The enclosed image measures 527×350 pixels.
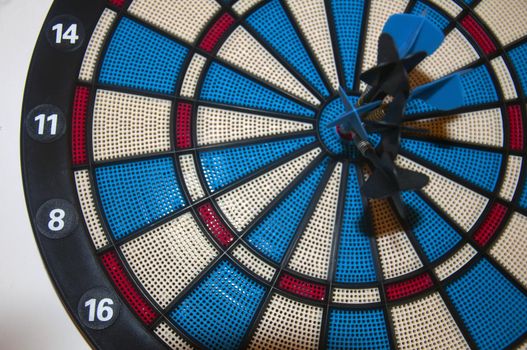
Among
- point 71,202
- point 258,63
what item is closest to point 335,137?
point 258,63

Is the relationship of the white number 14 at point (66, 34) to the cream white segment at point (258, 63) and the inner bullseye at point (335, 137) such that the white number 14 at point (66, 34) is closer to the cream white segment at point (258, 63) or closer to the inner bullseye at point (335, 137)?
the cream white segment at point (258, 63)

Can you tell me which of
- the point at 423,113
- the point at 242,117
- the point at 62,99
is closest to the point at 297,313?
the point at 242,117

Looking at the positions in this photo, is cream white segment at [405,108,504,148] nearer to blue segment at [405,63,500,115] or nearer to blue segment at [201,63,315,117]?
blue segment at [405,63,500,115]

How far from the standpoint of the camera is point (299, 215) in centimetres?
448

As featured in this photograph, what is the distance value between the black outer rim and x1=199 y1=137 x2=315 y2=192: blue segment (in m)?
1.08

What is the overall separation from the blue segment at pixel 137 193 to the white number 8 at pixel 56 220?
0.33 meters

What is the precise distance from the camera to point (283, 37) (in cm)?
466

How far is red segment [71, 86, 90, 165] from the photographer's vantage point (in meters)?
4.40

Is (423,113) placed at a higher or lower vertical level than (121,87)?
lower

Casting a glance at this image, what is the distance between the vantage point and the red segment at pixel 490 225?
4.54 m

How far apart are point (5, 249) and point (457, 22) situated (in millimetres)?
4277

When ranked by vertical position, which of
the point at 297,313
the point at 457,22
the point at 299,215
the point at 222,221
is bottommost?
the point at 297,313

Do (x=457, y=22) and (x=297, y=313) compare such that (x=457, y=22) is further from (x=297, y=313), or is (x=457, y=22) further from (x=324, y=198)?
(x=297, y=313)

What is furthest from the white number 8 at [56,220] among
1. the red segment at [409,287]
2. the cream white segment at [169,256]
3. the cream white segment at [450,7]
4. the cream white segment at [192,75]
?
the cream white segment at [450,7]
